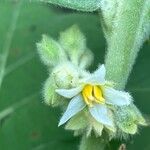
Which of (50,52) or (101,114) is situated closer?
(101,114)

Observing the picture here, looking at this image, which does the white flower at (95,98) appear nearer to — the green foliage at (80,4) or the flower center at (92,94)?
the flower center at (92,94)

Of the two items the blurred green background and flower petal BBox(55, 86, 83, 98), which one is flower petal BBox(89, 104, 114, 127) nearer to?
flower petal BBox(55, 86, 83, 98)

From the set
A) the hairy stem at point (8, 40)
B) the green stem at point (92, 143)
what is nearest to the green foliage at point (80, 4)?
the green stem at point (92, 143)

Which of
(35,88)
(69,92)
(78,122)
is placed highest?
(69,92)

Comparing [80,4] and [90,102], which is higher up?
[80,4]

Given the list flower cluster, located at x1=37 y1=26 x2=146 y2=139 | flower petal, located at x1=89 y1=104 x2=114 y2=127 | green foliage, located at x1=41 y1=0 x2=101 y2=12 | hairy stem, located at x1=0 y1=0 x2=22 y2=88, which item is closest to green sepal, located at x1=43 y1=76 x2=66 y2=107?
flower cluster, located at x1=37 y1=26 x2=146 y2=139

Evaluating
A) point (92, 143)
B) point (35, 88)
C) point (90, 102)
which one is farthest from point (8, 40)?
point (90, 102)

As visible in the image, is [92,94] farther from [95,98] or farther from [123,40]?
[123,40]
